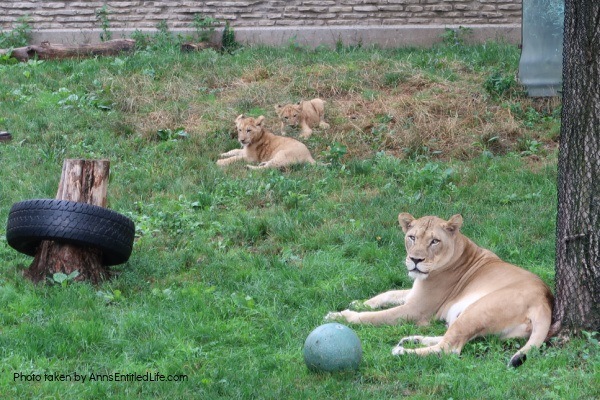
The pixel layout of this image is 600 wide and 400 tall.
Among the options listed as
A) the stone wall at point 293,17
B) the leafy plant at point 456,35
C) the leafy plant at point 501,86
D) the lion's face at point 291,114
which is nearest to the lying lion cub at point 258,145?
the lion's face at point 291,114

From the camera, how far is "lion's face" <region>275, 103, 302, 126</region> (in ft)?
46.4

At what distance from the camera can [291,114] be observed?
46.4 feet

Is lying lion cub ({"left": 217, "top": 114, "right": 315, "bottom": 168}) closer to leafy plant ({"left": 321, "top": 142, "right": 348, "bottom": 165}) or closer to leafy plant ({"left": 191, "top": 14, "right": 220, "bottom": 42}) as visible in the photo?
leafy plant ({"left": 321, "top": 142, "right": 348, "bottom": 165})

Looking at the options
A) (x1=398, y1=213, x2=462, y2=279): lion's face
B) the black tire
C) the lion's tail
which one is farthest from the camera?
the black tire

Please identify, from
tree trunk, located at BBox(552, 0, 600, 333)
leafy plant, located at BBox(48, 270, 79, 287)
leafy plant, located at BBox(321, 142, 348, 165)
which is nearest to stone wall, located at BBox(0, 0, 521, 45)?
leafy plant, located at BBox(321, 142, 348, 165)

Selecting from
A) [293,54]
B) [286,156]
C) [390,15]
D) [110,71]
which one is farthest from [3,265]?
[390,15]

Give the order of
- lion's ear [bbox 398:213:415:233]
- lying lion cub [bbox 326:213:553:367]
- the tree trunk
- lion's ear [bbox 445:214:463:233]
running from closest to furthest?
the tree trunk → lying lion cub [bbox 326:213:553:367] → lion's ear [bbox 445:214:463:233] → lion's ear [bbox 398:213:415:233]

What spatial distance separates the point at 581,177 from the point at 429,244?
151 centimetres

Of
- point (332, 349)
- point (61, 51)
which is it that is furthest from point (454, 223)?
point (61, 51)

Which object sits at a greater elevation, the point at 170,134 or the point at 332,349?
the point at 332,349

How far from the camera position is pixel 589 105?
691 centimetres

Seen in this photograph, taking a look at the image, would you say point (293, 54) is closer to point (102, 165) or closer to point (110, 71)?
point (110, 71)

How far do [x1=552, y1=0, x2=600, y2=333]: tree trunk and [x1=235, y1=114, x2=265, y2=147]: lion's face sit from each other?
6.87m

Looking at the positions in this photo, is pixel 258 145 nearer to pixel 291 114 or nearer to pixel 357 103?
pixel 291 114
